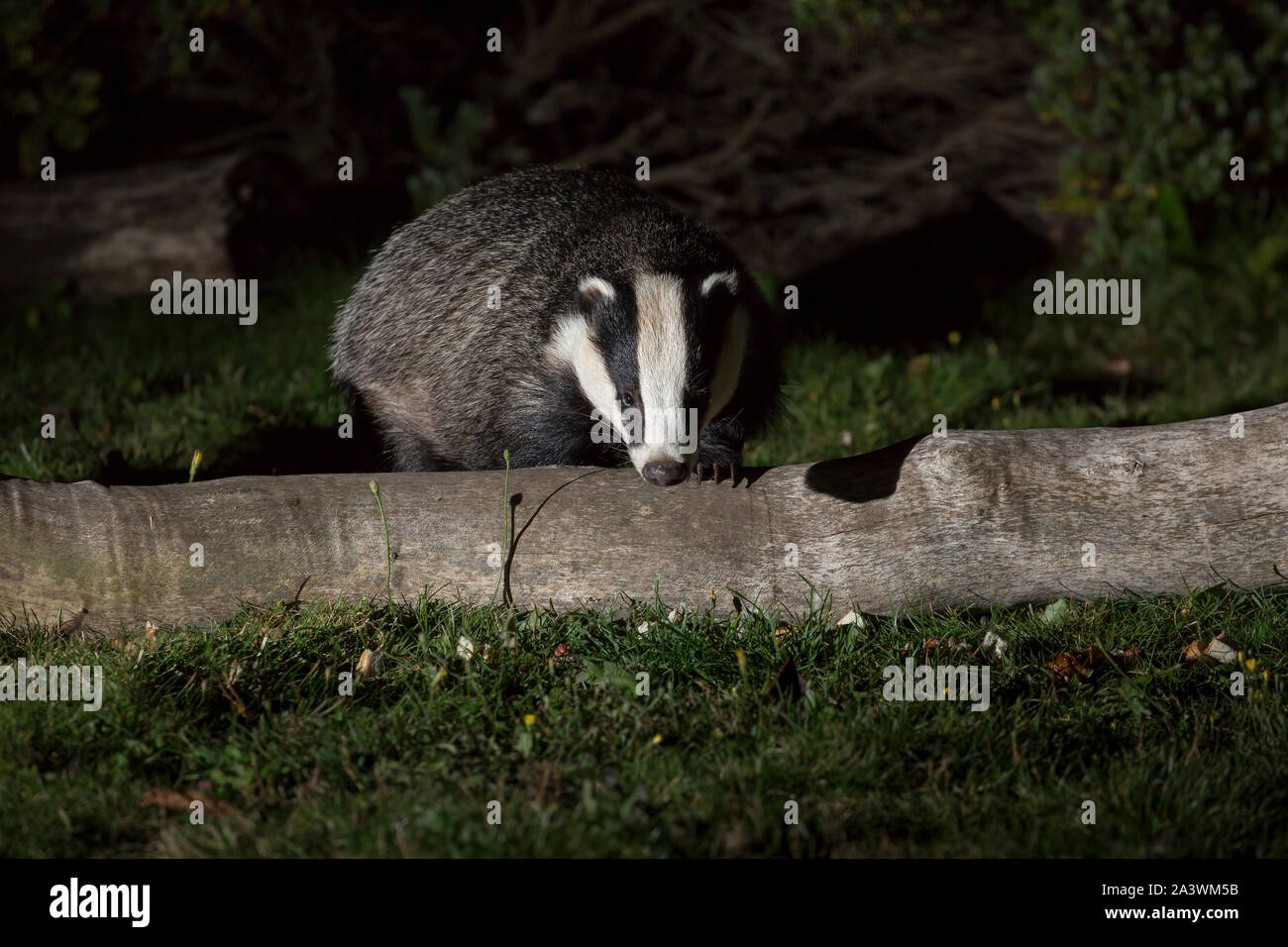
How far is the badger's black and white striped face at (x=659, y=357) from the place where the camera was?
3.55 meters

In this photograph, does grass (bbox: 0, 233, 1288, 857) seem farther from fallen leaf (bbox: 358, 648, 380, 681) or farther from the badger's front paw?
the badger's front paw

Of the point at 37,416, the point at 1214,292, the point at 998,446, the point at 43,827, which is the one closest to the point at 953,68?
the point at 1214,292

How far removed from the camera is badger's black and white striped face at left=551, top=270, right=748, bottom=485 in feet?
11.6

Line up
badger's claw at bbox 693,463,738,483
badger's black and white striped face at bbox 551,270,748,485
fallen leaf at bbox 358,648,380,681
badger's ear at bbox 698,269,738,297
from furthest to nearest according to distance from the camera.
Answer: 1. badger's ear at bbox 698,269,738,297
2. badger's claw at bbox 693,463,738,483
3. badger's black and white striped face at bbox 551,270,748,485
4. fallen leaf at bbox 358,648,380,681

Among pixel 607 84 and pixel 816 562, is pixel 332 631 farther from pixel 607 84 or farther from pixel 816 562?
pixel 607 84

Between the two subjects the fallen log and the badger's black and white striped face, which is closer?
the badger's black and white striped face

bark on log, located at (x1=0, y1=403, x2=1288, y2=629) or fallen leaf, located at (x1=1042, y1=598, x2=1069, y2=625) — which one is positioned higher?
bark on log, located at (x1=0, y1=403, x2=1288, y2=629)

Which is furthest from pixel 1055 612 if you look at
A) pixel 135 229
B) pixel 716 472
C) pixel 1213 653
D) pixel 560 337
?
pixel 135 229

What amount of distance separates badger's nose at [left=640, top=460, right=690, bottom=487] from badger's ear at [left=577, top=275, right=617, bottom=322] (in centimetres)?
61

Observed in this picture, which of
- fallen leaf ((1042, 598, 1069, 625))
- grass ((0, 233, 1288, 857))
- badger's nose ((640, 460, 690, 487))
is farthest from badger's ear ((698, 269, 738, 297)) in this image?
fallen leaf ((1042, 598, 1069, 625))

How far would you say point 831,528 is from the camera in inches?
141

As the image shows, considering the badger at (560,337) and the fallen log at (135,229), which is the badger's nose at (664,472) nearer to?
the badger at (560,337)

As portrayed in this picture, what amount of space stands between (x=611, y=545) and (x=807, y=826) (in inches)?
45.0

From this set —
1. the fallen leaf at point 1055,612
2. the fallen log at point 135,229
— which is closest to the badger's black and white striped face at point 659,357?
the fallen leaf at point 1055,612
